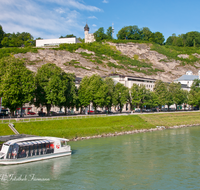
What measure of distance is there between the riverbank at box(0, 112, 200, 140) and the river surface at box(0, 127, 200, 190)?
854cm

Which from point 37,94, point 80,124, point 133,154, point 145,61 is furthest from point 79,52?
point 133,154

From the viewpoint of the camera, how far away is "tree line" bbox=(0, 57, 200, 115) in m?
50.4

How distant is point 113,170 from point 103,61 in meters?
120

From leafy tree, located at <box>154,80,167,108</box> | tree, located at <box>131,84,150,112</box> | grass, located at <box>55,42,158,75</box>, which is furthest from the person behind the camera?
grass, located at <box>55,42,158,75</box>

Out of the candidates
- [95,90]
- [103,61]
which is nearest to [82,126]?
[95,90]

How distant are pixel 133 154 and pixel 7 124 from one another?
2391cm

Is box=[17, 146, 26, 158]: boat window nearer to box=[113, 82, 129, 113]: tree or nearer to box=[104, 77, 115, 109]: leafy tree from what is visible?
box=[104, 77, 115, 109]: leafy tree

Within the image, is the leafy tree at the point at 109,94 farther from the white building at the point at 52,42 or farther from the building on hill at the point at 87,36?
the building on hill at the point at 87,36

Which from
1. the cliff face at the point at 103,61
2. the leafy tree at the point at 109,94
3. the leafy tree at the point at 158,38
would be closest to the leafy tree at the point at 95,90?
the leafy tree at the point at 109,94

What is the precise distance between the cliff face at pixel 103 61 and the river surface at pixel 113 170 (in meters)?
88.9

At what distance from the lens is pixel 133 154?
32531 mm

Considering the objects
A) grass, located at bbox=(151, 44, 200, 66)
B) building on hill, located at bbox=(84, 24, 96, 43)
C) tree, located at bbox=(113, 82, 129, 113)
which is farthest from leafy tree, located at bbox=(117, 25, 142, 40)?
tree, located at bbox=(113, 82, 129, 113)

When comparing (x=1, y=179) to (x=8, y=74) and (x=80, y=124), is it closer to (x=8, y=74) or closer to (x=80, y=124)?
(x=80, y=124)

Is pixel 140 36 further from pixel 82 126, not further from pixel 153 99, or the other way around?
pixel 82 126
